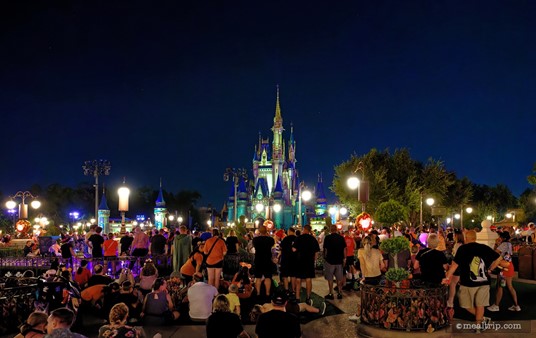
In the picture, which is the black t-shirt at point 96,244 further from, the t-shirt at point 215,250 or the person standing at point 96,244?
the t-shirt at point 215,250

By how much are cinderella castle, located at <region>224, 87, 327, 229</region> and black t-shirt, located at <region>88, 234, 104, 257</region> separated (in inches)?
2813

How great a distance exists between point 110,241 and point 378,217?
19.3 m

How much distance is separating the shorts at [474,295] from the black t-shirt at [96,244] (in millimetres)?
11846

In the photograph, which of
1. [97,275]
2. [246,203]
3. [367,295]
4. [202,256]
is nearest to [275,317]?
[367,295]

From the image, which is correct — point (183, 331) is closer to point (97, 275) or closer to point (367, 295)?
point (97, 275)

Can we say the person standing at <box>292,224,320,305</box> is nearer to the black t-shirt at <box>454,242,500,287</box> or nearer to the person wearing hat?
the black t-shirt at <box>454,242,500,287</box>

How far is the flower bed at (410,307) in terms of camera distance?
29.0 ft

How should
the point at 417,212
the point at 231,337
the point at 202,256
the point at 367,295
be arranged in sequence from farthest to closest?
the point at 417,212
the point at 202,256
the point at 367,295
the point at 231,337

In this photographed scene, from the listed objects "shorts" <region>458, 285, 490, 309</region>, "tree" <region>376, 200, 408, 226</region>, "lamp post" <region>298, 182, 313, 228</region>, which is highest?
"lamp post" <region>298, 182, 313, 228</region>

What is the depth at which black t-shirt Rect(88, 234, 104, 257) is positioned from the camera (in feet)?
56.5

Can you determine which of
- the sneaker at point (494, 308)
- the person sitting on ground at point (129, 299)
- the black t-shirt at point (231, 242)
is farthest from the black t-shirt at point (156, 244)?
the sneaker at point (494, 308)

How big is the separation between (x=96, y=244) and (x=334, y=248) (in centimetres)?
808

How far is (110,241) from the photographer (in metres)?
17.5

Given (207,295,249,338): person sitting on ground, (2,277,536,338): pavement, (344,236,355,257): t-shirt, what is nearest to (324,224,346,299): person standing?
(2,277,536,338): pavement
